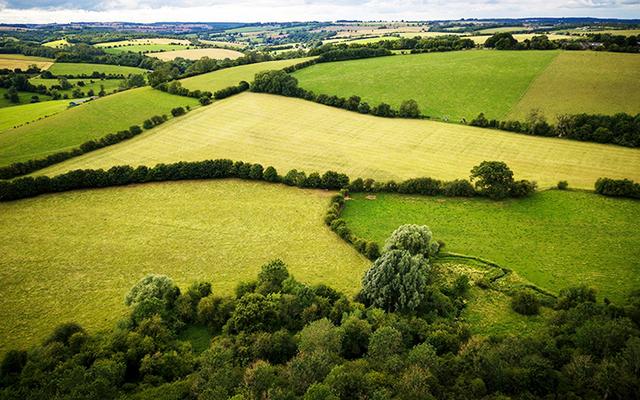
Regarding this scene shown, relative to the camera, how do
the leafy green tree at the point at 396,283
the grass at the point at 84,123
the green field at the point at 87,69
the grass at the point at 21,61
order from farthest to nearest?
1. the green field at the point at 87,69
2. the grass at the point at 21,61
3. the grass at the point at 84,123
4. the leafy green tree at the point at 396,283

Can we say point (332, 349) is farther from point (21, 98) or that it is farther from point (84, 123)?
point (21, 98)

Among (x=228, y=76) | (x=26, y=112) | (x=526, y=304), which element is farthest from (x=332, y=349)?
(x=228, y=76)

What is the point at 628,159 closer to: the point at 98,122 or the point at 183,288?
the point at 183,288

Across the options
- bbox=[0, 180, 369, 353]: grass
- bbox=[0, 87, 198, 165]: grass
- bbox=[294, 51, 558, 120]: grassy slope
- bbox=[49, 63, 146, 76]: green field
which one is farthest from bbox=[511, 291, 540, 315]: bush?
bbox=[49, 63, 146, 76]: green field

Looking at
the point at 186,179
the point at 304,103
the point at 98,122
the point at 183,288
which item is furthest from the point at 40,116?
the point at 183,288

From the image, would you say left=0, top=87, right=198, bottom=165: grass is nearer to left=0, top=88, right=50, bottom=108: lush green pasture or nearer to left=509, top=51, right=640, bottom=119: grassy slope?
left=0, top=88, right=50, bottom=108: lush green pasture

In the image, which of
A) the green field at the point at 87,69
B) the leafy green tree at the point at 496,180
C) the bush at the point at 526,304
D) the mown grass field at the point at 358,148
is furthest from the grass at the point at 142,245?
the green field at the point at 87,69

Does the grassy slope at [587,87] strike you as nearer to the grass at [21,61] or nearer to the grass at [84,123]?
the grass at [84,123]
